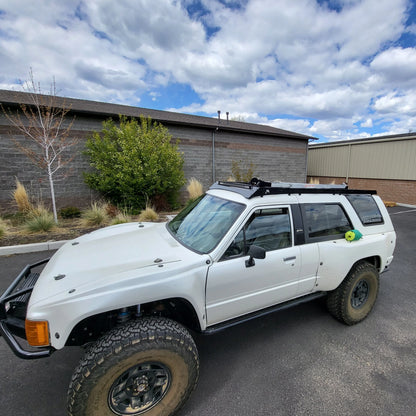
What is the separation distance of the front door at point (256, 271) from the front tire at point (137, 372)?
43 cm

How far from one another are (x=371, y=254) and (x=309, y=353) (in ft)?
4.95

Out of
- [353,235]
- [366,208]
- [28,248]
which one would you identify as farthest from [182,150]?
[353,235]

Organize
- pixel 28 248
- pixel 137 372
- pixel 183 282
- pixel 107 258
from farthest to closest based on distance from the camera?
1. pixel 28 248
2. pixel 107 258
3. pixel 183 282
4. pixel 137 372

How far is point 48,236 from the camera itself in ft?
20.5

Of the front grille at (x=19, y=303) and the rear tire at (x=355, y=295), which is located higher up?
the front grille at (x=19, y=303)

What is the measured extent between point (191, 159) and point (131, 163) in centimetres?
416

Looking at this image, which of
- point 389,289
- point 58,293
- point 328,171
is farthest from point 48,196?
point 328,171

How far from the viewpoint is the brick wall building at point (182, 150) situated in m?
8.80

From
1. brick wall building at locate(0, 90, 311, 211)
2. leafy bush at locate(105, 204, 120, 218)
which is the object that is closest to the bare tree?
brick wall building at locate(0, 90, 311, 211)

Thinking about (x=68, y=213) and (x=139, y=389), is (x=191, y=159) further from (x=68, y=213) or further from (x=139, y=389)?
(x=139, y=389)

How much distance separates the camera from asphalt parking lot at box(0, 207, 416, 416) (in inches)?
74.7

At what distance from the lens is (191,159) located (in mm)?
12469

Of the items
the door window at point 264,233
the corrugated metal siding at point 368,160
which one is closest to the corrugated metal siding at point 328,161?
the corrugated metal siding at point 368,160

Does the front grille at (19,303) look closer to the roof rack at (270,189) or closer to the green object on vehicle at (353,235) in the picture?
the roof rack at (270,189)
